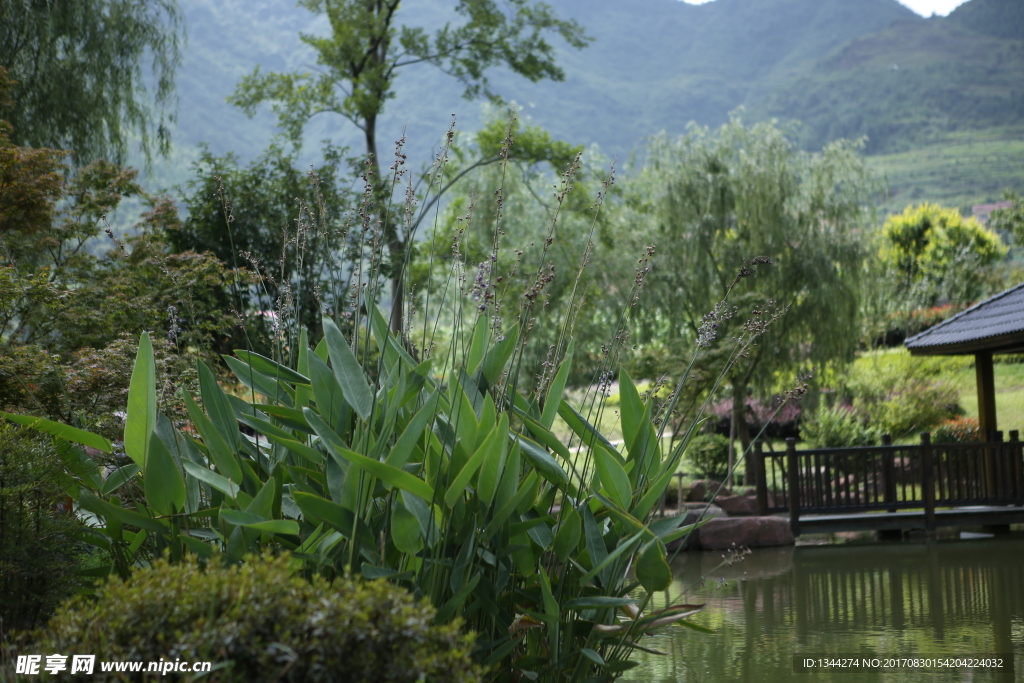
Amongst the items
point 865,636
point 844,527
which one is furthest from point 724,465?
point 865,636

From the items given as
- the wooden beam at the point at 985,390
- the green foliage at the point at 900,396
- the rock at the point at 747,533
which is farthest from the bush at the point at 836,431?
the rock at the point at 747,533

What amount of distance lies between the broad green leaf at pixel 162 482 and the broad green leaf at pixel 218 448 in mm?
80

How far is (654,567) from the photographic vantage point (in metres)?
1.56

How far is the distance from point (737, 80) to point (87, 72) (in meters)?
85.7

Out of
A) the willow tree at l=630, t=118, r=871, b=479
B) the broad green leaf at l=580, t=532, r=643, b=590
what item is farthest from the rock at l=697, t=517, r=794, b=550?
the broad green leaf at l=580, t=532, r=643, b=590

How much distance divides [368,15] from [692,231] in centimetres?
561

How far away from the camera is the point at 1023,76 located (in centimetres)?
6600

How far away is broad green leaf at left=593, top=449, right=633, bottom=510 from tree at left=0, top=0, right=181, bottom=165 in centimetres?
712

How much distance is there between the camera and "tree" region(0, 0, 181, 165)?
7.45 metres

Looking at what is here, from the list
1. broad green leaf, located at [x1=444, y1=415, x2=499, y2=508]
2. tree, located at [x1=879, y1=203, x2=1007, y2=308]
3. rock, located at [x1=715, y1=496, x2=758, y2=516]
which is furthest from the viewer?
tree, located at [x1=879, y1=203, x2=1007, y2=308]

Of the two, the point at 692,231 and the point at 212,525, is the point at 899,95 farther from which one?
the point at 212,525

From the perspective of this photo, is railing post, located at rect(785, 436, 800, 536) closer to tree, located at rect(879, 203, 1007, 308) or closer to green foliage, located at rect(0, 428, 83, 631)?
green foliage, located at rect(0, 428, 83, 631)

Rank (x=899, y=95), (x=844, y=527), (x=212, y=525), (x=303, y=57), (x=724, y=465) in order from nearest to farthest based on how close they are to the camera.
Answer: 1. (x=212, y=525)
2. (x=844, y=527)
3. (x=724, y=465)
4. (x=303, y=57)
5. (x=899, y=95)

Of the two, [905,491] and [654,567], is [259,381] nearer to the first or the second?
[654,567]
